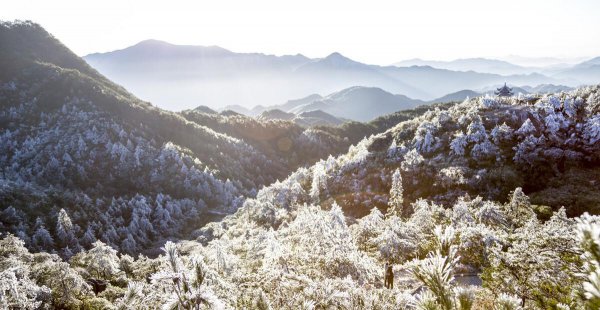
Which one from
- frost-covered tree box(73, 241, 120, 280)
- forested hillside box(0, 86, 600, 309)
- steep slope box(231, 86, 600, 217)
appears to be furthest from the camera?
steep slope box(231, 86, 600, 217)

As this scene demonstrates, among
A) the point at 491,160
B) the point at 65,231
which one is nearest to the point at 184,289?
the point at 491,160

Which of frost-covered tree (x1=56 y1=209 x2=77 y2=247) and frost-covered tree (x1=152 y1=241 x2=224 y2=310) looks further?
frost-covered tree (x1=56 y1=209 x2=77 y2=247)

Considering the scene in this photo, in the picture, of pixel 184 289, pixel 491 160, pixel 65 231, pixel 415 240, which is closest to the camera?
pixel 184 289

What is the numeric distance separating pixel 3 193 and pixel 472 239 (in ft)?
546

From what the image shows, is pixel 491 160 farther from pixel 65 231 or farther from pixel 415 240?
pixel 65 231

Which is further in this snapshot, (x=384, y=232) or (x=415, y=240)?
(x=415, y=240)

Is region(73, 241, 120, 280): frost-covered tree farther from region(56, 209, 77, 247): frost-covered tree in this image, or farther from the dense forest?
region(56, 209, 77, 247): frost-covered tree

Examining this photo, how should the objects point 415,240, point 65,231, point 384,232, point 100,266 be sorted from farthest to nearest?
point 65,231 < point 100,266 < point 415,240 < point 384,232

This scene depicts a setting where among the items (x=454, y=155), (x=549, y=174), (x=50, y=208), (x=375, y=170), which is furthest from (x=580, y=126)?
(x=50, y=208)

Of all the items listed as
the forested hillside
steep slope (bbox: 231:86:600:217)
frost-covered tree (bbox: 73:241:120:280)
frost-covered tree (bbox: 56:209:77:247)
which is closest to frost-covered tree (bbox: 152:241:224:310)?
the forested hillside

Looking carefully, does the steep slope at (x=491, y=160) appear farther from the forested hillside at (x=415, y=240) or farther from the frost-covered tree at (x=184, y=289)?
the frost-covered tree at (x=184, y=289)

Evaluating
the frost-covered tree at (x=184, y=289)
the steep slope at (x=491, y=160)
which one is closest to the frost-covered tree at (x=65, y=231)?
the steep slope at (x=491, y=160)

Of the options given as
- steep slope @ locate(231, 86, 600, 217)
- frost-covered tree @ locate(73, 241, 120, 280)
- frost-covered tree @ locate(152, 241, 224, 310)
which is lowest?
frost-covered tree @ locate(73, 241, 120, 280)

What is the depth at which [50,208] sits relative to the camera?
455ft
